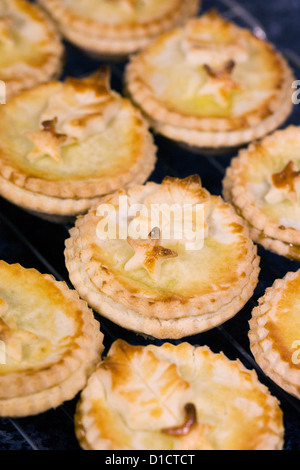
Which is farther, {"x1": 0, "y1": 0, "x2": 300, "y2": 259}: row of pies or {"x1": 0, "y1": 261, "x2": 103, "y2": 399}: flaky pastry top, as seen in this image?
{"x1": 0, "y1": 0, "x2": 300, "y2": 259}: row of pies

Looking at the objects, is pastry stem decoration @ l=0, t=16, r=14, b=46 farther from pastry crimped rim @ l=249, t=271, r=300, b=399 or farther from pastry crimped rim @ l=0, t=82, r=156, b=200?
pastry crimped rim @ l=249, t=271, r=300, b=399

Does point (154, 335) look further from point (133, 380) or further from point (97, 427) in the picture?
point (97, 427)

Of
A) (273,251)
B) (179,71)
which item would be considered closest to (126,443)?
(273,251)

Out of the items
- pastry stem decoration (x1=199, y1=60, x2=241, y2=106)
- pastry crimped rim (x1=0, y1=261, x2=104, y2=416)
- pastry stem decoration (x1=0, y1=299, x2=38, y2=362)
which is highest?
pastry stem decoration (x1=199, y1=60, x2=241, y2=106)

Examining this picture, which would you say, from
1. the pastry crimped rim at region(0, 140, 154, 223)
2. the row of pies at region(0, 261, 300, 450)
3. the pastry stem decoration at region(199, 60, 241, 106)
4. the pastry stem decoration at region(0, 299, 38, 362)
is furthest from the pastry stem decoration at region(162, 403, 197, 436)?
the pastry stem decoration at region(199, 60, 241, 106)

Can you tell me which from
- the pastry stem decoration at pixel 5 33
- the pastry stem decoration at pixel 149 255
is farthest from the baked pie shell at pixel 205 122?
the pastry stem decoration at pixel 149 255

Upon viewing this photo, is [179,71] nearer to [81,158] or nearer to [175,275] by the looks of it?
[81,158]

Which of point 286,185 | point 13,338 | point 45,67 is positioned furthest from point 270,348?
point 45,67
